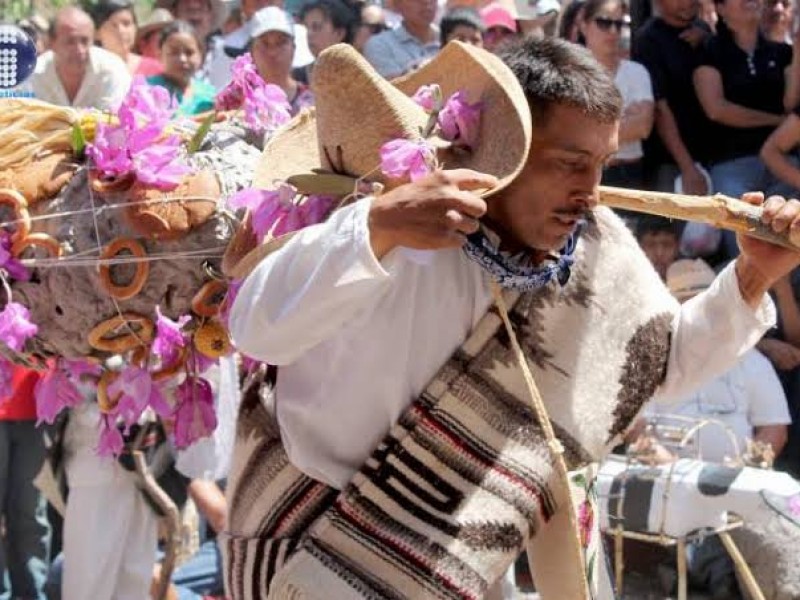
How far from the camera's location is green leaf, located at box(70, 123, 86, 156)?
359 cm

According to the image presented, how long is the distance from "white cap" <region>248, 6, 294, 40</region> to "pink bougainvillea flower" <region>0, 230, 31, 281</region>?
4239 millimetres

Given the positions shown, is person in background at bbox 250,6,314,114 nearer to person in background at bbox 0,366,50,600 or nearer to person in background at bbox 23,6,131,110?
person in background at bbox 23,6,131,110

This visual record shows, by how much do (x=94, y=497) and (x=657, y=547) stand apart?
2327 millimetres

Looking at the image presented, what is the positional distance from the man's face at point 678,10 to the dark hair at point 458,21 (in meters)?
0.91

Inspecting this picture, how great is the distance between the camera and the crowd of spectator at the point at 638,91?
655 cm

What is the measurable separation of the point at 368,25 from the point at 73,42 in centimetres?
203

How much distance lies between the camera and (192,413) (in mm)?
3775

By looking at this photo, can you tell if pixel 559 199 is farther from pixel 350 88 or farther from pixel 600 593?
pixel 600 593

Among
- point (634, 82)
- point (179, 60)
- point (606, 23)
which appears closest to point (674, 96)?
point (634, 82)

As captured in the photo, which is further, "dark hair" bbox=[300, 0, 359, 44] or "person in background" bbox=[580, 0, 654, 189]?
"dark hair" bbox=[300, 0, 359, 44]

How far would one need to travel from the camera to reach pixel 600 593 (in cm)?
336

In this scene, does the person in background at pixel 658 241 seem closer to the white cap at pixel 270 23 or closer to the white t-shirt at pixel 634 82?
the white t-shirt at pixel 634 82

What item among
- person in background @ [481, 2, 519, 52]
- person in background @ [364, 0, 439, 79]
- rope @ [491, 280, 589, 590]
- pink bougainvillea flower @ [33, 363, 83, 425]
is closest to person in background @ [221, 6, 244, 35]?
person in background @ [364, 0, 439, 79]

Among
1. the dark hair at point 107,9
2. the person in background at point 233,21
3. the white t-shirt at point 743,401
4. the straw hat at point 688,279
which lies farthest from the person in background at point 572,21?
the dark hair at point 107,9
